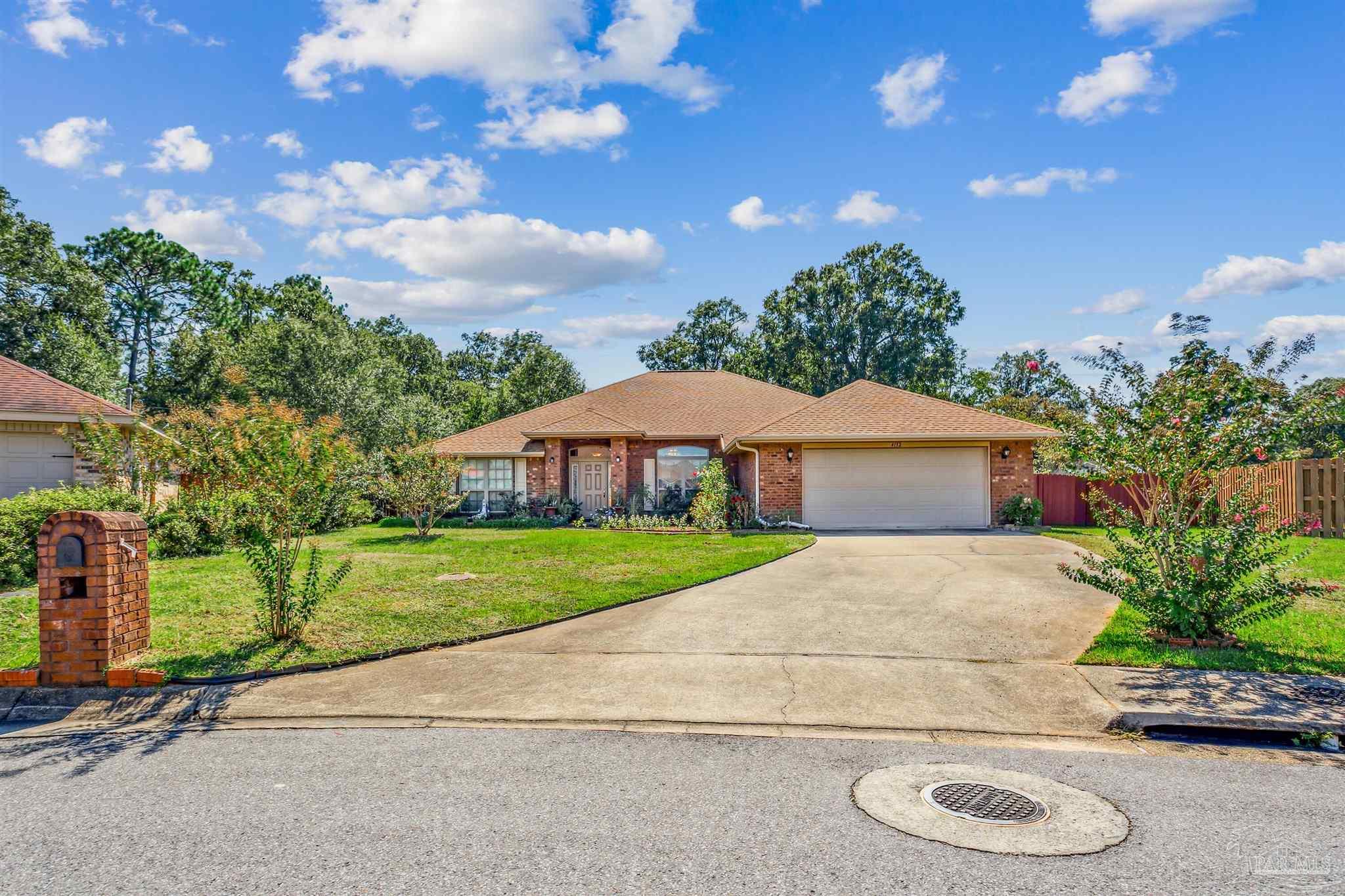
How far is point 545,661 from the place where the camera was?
7.06 meters

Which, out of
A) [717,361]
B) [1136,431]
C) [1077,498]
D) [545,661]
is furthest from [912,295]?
[545,661]

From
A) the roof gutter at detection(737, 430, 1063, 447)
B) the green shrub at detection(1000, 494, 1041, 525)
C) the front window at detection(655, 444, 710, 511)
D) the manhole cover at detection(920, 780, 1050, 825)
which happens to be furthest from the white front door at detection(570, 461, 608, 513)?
the manhole cover at detection(920, 780, 1050, 825)

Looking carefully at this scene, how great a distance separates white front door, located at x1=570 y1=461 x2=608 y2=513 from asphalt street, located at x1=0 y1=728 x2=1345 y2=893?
58.0 feet

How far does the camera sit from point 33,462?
14.4 metres

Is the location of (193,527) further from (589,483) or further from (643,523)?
(589,483)

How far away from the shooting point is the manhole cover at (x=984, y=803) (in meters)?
3.88

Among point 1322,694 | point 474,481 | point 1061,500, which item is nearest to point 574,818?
point 1322,694

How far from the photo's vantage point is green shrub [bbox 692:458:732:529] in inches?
757

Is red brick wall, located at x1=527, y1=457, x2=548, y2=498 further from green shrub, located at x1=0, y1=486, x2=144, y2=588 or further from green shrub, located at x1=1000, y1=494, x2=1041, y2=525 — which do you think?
green shrub, located at x1=1000, y1=494, x2=1041, y2=525

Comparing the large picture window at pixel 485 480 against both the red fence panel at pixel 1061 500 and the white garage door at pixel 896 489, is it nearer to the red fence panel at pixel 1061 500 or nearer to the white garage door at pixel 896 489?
the white garage door at pixel 896 489

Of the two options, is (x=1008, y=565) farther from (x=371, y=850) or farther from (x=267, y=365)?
(x=267, y=365)

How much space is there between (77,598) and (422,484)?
11.5 metres

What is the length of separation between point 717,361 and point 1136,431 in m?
38.9

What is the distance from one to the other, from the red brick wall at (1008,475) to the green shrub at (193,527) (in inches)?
677
